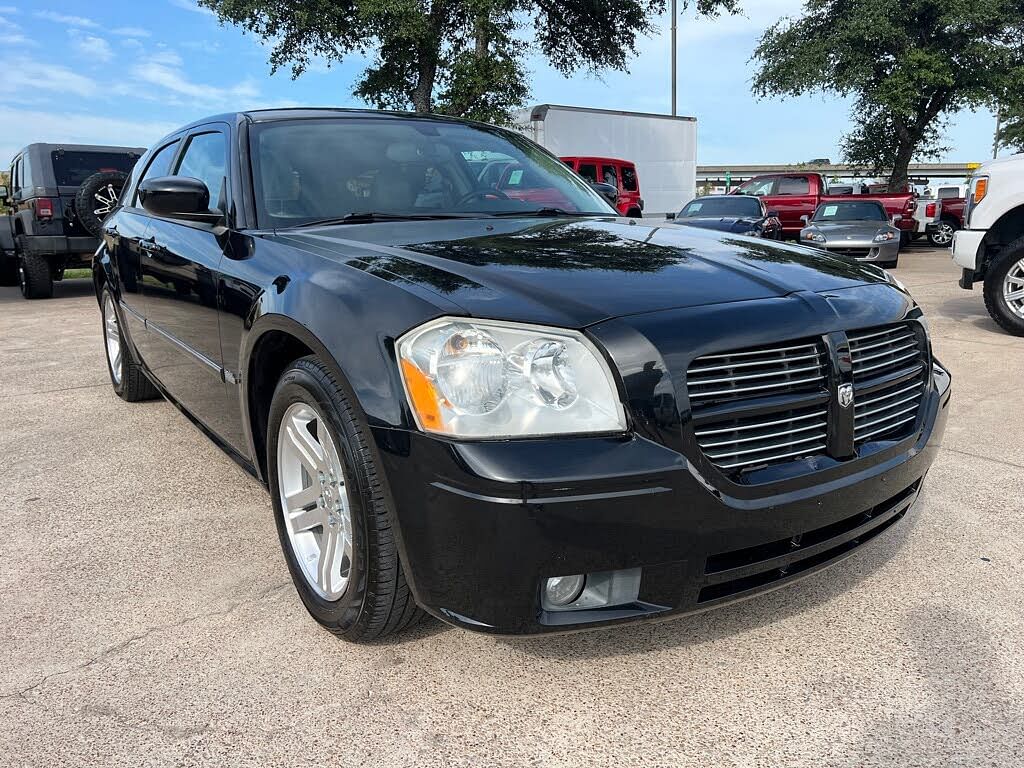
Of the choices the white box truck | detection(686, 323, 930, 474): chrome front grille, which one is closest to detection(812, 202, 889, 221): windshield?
the white box truck

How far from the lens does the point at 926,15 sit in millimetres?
23172

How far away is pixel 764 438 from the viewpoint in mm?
1965

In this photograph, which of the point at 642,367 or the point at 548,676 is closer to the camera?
the point at 642,367

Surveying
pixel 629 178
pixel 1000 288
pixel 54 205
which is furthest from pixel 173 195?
pixel 629 178

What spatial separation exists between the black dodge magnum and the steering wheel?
41 centimetres

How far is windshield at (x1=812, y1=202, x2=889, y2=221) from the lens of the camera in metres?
15.5

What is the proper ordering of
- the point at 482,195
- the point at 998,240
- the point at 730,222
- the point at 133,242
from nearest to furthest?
A: the point at 482,195
the point at 133,242
the point at 998,240
the point at 730,222

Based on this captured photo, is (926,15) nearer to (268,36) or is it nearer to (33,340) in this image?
(268,36)

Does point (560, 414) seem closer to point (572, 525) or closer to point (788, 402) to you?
point (572, 525)

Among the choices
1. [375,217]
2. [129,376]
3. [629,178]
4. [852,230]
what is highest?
[629,178]

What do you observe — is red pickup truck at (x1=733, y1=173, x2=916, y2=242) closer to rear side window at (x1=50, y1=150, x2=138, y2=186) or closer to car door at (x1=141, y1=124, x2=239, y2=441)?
rear side window at (x1=50, y1=150, x2=138, y2=186)

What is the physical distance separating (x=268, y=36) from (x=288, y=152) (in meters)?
18.0

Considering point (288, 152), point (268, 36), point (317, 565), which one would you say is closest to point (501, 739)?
point (317, 565)

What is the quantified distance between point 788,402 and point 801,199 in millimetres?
19190
